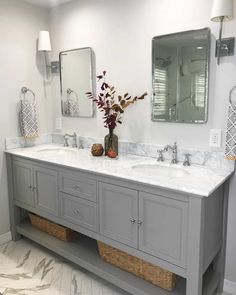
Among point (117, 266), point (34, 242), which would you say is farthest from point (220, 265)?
point (34, 242)

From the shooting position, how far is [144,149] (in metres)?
2.31

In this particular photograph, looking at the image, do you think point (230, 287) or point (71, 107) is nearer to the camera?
point (230, 287)

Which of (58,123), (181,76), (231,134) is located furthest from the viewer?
(58,123)

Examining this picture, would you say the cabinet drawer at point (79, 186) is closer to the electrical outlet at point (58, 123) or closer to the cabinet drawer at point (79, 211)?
the cabinet drawer at point (79, 211)

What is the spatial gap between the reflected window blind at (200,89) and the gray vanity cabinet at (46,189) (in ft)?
4.04

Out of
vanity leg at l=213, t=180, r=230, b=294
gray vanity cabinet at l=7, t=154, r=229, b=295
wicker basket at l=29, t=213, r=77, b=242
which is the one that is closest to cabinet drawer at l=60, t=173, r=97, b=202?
gray vanity cabinet at l=7, t=154, r=229, b=295

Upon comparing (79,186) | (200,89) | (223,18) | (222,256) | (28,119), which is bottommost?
(222,256)

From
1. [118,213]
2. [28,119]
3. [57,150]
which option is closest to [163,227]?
[118,213]

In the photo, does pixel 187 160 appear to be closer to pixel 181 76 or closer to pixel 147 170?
pixel 147 170

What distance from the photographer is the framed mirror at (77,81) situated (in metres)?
2.61

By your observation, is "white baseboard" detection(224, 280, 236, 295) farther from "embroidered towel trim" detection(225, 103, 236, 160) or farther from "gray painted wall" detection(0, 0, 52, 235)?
"gray painted wall" detection(0, 0, 52, 235)

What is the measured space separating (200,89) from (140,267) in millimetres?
1304

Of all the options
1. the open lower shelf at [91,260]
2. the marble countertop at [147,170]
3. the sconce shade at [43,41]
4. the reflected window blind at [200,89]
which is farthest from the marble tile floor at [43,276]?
the sconce shade at [43,41]

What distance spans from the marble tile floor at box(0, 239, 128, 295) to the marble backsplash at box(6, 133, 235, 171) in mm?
1016
